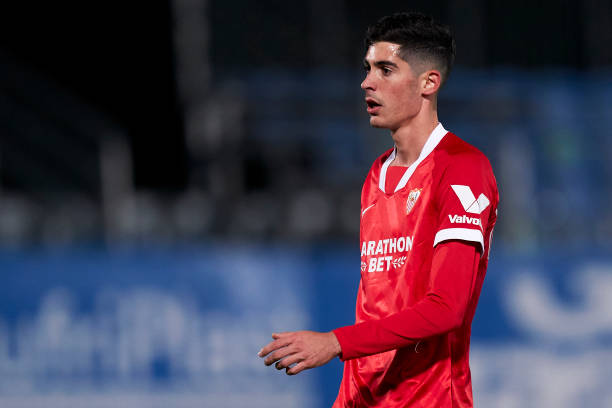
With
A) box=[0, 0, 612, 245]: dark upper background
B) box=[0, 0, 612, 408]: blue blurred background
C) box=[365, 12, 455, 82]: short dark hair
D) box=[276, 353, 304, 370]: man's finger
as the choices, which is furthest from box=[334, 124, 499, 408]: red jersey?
box=[0, 0, 612, 245]: dark upper background

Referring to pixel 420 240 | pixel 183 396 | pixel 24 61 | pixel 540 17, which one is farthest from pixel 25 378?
pixel 540 17

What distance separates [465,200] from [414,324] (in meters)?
0.38

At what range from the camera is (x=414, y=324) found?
97.7 inches

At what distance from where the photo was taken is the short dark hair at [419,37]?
108 inches

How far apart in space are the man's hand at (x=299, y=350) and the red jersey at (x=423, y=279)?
0.06 metres

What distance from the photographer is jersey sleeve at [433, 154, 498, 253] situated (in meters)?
2.54

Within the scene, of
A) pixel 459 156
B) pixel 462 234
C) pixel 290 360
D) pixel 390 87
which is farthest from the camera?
pixel 390 87

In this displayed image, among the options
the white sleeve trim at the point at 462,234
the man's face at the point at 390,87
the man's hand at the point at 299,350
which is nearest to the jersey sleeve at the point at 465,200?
the white sleeve trim at the point at 462,234

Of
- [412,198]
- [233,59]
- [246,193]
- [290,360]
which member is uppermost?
[233,59]

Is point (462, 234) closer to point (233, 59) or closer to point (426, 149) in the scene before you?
point (426, 149)

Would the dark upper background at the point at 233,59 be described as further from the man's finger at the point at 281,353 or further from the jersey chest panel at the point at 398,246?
the man's finger at the point at 281,353

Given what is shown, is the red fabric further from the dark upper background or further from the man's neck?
the dark upper background

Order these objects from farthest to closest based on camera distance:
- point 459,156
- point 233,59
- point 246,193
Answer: point 233,59 → point 246,193 → point 459,156

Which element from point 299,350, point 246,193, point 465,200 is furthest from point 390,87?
point 246,193
